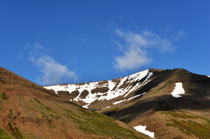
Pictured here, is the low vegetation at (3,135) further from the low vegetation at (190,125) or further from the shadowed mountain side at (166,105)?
the shadowed mountain side at (166,105)

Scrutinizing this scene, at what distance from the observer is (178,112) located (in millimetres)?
109000

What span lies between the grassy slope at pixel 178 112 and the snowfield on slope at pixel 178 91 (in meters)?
2.68

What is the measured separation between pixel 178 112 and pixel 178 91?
37.8 meters

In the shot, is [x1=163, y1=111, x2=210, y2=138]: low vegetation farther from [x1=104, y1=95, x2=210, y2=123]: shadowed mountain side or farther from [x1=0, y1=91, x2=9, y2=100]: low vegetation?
[x1=0, y1=91, x2=9, y2=100]: low vegetation

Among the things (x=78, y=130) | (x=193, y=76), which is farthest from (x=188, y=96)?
(x=78, y=130)

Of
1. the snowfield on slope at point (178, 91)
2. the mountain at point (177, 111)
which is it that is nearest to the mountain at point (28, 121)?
the mountain at point (177, 111)

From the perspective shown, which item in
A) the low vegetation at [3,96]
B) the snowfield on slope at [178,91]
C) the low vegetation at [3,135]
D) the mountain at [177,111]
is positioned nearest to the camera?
the low vegetation at [3,135]

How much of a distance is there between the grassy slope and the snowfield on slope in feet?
8.80

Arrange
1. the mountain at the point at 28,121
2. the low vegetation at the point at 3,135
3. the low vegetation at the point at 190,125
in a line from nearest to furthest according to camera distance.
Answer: the low vegetation at the point at 3,135
the mountain at the point at 28,121
the low vegetation at the point at 190,125

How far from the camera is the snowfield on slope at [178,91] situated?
136125mm

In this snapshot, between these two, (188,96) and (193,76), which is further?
(193,76)

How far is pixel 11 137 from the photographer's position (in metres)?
33.1

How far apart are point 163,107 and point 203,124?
23.7 metres

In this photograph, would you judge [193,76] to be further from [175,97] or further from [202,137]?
[202,137]
